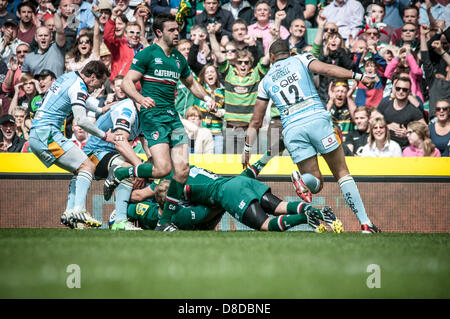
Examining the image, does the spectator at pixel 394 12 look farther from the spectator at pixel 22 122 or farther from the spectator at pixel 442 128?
the spectator at pixel 22 122

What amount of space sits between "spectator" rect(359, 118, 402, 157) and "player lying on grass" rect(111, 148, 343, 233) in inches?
126

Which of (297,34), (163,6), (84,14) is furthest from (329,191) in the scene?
(84,14)

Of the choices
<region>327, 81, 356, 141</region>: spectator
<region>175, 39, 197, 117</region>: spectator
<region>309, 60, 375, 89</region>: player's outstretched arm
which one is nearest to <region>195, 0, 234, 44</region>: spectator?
<region>175, 39, 197, 117</region>: spectator

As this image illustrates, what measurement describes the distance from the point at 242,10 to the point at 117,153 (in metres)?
4.88

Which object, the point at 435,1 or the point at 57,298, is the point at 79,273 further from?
the point at 435,1

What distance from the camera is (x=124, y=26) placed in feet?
37.0

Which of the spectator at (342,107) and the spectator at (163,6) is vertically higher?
the spectator at (163,6)

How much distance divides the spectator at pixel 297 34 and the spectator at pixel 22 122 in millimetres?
4827

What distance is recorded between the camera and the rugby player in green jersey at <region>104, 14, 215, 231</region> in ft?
22.3

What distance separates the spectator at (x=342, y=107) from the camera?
10297 millimetres

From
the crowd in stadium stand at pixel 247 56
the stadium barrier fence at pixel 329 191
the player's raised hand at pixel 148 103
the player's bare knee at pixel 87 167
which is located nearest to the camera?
the player's raised hand at pixel 148 103

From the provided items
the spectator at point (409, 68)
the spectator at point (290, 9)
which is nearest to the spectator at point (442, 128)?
the spectator at point (409, 68)

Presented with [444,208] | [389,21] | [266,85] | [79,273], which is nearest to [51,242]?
[79,273]

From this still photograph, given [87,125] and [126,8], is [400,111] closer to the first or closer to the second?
[87,125]
